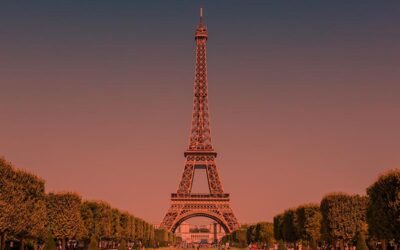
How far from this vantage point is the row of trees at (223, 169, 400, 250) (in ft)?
137

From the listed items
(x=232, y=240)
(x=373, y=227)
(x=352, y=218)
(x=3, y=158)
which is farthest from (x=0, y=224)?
(x=232, y=240)

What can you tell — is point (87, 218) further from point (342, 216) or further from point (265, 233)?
point (265, 233)

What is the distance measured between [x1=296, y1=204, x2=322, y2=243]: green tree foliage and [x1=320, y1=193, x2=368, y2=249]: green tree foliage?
6.97 m

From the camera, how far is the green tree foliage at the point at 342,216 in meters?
59.2

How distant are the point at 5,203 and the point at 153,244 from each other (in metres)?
84.9

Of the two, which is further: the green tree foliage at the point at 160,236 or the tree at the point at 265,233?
the green tree foliage at the point at 160,236

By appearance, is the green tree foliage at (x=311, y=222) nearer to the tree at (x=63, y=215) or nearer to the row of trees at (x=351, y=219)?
the row of trees at (x=351, y=219)

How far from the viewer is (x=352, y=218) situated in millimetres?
59625

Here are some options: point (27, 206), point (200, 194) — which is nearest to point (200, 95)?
point (200, 194)

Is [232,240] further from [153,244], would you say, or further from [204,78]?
[204,78]

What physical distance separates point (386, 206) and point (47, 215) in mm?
36994

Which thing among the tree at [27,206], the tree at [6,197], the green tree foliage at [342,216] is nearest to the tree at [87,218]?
the tree at [27,206]

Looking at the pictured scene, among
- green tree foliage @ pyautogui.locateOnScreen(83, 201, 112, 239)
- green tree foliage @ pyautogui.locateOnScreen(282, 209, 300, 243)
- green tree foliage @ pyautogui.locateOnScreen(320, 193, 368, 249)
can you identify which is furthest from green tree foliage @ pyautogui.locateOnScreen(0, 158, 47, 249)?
green tree foliage @ pyautogui.locateOnScreen(282, 209, 300, 243)

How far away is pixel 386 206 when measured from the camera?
41.9m
